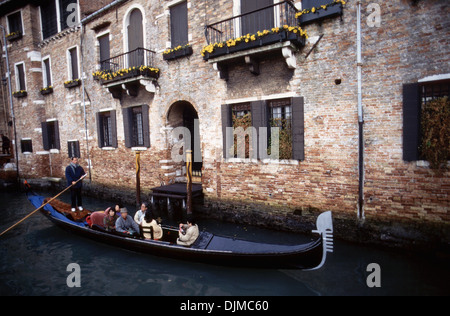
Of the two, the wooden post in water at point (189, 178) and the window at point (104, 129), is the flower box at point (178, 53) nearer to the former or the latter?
the wooden post in water at point (189, 178)

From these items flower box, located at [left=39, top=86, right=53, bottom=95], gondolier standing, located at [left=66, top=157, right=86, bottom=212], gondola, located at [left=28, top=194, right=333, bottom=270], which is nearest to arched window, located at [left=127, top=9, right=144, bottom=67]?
gondolier standing, located at [left=66, top=157, right=86, bottom=212]

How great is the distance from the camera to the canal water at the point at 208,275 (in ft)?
15.6

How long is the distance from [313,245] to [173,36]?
25.0 feet

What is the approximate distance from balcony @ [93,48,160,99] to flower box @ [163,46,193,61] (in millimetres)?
634

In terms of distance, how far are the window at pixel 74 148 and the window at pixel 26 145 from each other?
11.2ft

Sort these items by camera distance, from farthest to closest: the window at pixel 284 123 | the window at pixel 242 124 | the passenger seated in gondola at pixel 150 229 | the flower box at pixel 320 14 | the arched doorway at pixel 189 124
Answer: the arched doorway at pixel 189 124
the window at pixel 242 124
the window at pixel 284 123
the passenger seated in gondola at pixel 150 229
the flower box at pixel 320 14

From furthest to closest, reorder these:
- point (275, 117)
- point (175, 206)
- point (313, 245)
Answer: point (175, 206) < point (275, 117) < point (313, 245)

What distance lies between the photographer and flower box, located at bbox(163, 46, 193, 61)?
8.41 m

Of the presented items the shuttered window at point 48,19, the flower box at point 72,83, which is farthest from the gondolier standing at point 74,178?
the shuttered window at point 48,19

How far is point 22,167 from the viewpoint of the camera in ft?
51.6

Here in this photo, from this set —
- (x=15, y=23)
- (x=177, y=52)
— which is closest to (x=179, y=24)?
(x=177, y=52)

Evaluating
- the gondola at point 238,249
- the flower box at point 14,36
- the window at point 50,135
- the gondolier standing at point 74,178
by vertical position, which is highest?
the flower box at point 14,36
